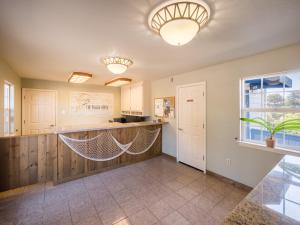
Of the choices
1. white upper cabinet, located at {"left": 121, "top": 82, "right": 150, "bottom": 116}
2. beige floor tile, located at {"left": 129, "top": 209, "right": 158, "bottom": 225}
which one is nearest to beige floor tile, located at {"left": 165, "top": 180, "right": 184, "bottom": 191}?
beige floor tile, located at {"left": 129, "top": 209, "right": 158, "bottom": 225}

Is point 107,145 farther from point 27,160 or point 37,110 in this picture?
point 37,110

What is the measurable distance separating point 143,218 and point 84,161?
1.81 meters

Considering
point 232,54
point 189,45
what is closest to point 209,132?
point 232,54

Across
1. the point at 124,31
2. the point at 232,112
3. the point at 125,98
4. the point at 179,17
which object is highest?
the point at 124,31

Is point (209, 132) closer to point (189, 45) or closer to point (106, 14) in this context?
point (189, 45)

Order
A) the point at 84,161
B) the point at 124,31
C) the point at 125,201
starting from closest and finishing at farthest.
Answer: the point at 124,31 → the point at 125,201 → the point at 84,161

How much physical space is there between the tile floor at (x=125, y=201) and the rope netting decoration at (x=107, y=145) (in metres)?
0.47

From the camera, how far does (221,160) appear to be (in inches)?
117

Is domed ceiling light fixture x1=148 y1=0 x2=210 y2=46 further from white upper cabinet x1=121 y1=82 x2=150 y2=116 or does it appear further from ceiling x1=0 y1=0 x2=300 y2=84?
white upper cabinet x1=121 y1=82 x2=150 y2=116

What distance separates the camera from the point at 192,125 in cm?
356

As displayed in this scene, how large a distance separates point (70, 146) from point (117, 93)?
3.74 meters

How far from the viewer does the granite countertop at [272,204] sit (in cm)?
70

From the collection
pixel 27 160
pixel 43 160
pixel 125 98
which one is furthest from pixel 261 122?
pixel 125 98

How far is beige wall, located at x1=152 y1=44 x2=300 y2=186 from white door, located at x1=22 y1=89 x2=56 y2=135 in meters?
4.50
